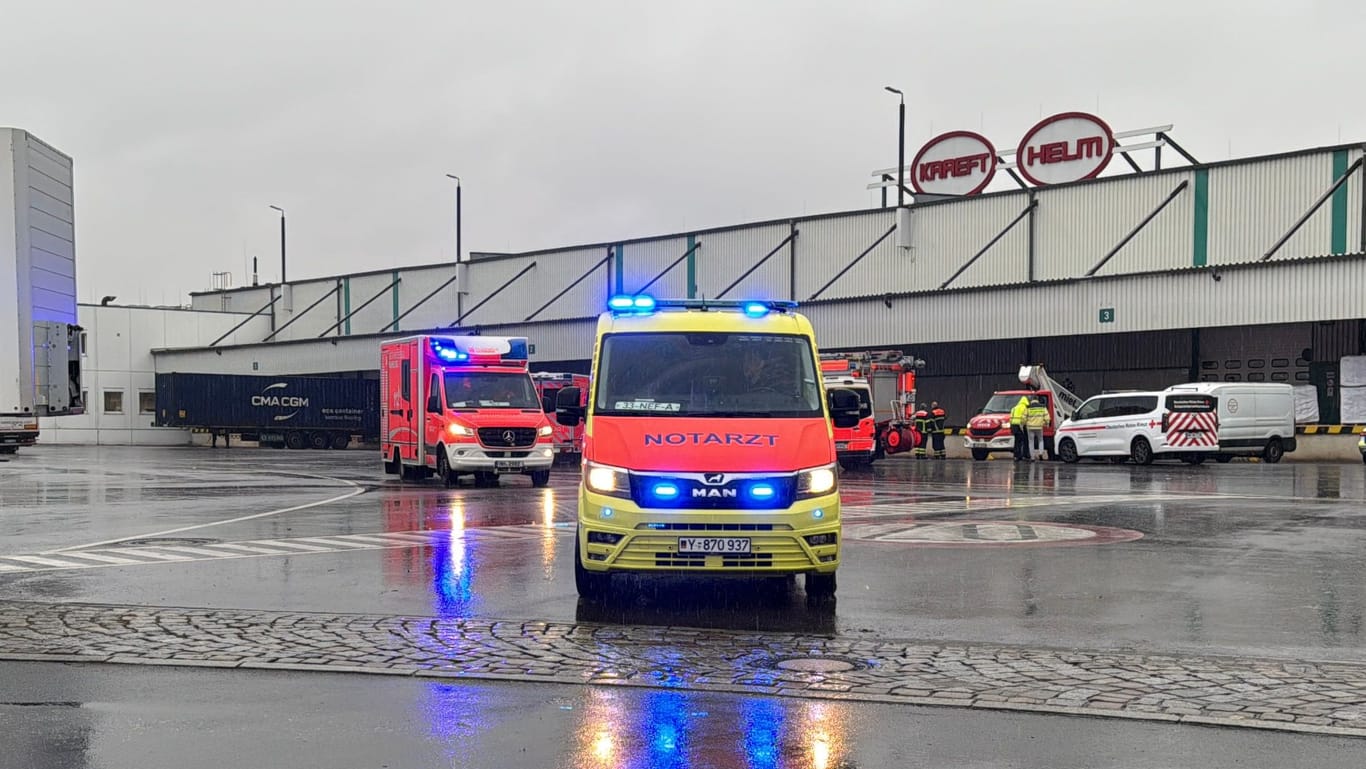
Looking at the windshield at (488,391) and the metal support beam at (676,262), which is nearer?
the windshield at (488,391)

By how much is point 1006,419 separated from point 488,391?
18.4 meters

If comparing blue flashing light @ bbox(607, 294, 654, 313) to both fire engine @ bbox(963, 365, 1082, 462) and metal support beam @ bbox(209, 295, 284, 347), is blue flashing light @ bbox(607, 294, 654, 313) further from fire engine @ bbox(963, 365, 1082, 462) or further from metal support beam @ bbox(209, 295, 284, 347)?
metal support beam @ bbox(209, 295, 284, 347)

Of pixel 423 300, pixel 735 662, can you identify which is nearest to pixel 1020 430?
pixel 735 662

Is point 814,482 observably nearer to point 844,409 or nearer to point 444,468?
point 844,409

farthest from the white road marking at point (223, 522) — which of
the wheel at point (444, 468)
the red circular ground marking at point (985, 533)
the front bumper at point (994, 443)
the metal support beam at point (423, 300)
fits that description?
the metal support beam at point (423, 300)

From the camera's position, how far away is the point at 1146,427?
1304 inches

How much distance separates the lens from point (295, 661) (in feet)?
26.8

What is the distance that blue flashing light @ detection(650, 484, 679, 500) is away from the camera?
9.90 meters

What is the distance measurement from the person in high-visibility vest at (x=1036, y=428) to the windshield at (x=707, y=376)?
27108mm

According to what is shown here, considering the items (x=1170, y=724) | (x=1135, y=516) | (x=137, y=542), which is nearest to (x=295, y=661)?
(x=1170, y=724)

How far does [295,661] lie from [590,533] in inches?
101

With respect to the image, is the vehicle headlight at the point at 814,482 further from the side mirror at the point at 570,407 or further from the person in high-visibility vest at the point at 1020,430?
the person in high-visibility vest at the point at 1020,430

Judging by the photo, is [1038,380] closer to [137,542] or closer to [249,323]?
[137,542]

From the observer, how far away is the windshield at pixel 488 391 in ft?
84.6
